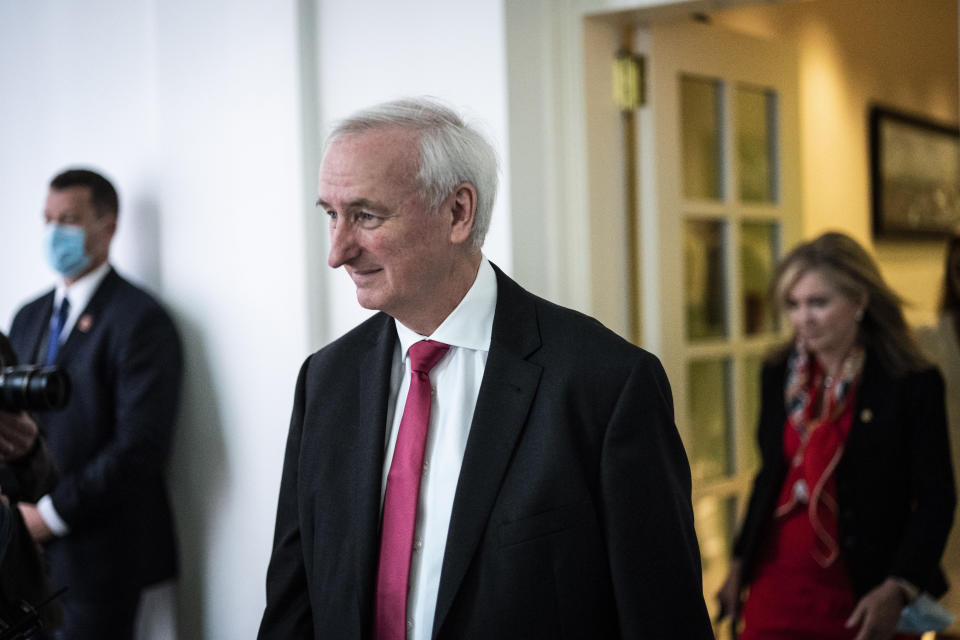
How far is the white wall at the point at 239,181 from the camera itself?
2451mm

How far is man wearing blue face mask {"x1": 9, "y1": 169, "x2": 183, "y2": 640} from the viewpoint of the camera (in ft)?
8.38

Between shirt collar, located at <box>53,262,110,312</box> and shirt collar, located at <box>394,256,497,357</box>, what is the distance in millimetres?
1557

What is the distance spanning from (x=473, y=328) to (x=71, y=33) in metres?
2.26

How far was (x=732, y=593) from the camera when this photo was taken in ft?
A: 8.06

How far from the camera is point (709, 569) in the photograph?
9.59 feet

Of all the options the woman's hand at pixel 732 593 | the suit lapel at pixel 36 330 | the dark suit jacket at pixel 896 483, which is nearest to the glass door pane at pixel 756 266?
the dark suit jacket at pixel 896 483

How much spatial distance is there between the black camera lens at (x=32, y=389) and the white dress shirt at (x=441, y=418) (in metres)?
0.69

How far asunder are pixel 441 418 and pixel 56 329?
1.72m

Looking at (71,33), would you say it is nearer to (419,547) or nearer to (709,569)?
(419,547)

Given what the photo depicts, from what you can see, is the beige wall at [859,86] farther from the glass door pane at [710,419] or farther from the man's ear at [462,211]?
the man's ear at [462,211]

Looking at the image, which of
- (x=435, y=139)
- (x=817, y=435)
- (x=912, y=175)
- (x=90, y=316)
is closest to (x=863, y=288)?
(x=817, y=435)

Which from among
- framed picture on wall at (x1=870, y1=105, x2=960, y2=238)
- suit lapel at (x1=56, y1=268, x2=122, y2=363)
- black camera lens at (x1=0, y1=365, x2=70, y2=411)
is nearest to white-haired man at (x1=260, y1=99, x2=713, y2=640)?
black camera lens at (x1=0, y1=365, x2=70, y2=411)

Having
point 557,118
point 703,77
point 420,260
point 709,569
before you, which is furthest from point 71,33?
point 709,569

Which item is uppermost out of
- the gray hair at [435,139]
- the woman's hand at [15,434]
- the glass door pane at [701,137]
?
the glass door pane at [701,137]
